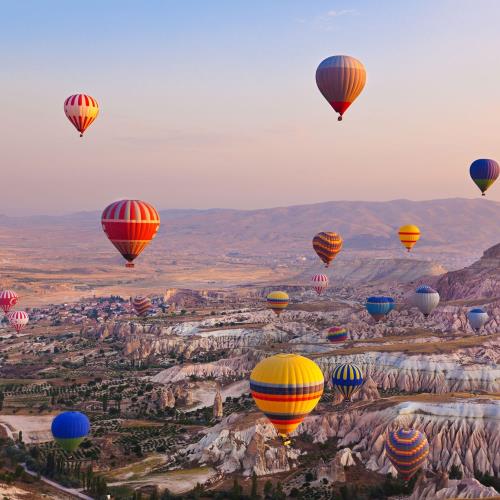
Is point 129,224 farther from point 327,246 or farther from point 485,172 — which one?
point 485,172

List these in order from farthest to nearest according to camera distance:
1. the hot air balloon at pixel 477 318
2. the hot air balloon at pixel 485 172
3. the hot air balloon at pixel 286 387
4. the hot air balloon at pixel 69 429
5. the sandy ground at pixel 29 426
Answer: the hot air balloon at pixel 477 318 → the hot air balloon at pixel 485 172 → the sandy ground at pixel 29 426 → the hot air balloon at pixel 69 429 → the hot air balloon at pixel 286 387

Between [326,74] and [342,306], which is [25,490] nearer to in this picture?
[326,74]

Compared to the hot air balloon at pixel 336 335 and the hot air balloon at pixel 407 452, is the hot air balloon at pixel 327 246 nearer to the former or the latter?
the hot air balloon at pixel 336 335

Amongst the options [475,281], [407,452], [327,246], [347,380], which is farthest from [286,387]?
[475,281]

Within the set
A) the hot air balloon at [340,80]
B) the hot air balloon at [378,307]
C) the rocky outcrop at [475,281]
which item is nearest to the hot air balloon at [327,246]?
the hot air balloon at [378,307]

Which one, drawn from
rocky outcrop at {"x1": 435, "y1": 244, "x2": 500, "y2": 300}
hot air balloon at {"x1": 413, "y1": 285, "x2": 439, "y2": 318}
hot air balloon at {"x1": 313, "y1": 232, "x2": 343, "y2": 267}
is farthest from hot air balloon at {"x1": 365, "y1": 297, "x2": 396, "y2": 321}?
rocky outcrop at {"x1": 435, "y1": 244, "x2": 500, "y2": 300}

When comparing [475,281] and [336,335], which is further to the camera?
[475,281]
